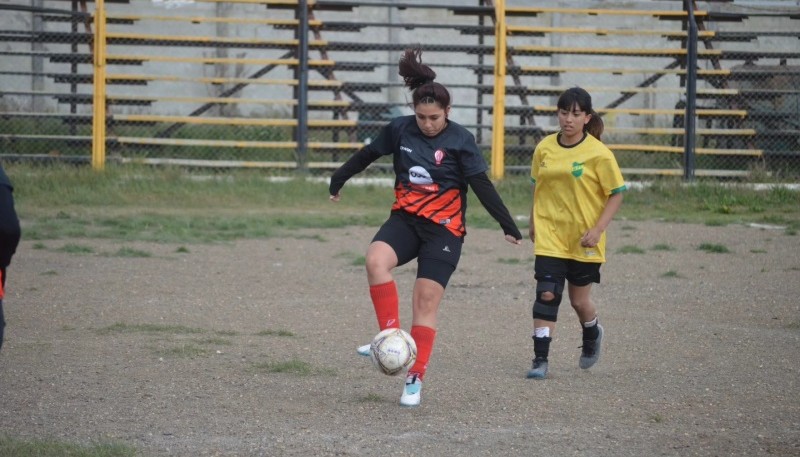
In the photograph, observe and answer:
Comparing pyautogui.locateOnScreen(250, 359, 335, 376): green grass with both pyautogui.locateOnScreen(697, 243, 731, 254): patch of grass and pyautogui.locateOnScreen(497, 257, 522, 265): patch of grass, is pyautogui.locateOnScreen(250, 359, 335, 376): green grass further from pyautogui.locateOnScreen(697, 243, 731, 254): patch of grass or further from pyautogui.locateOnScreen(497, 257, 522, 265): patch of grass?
pyautogui.locateOnScreen(697, 243, 731, 254): patch of grass

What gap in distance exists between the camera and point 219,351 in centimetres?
705

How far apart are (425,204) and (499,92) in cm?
1175

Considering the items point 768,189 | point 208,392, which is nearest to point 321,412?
point 208,392

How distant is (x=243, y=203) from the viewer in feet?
51.3

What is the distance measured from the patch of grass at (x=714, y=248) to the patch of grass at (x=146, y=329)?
6198mm

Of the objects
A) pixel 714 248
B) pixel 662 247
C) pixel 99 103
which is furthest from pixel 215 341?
pixel 99 103

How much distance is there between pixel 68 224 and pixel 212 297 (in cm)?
462

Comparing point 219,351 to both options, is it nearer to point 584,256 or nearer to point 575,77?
point 584,256

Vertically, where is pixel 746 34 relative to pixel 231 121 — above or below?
above

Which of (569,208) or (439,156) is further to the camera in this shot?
(569,208)

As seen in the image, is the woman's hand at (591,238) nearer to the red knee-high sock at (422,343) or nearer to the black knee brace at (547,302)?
the black knee brace at (547,302)

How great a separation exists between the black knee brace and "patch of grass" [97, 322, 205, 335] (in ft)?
7.87

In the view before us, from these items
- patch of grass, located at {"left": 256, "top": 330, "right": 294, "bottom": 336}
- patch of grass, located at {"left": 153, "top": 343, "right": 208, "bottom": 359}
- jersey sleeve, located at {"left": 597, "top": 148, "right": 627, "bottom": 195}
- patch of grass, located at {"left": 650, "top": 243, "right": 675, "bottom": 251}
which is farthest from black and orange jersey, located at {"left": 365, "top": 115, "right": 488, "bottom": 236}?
patch of grass, located at {"left": 650, "top": 243, "right": 675, "bottom": 251}

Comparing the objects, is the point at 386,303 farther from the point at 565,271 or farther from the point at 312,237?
the point at 312,237
